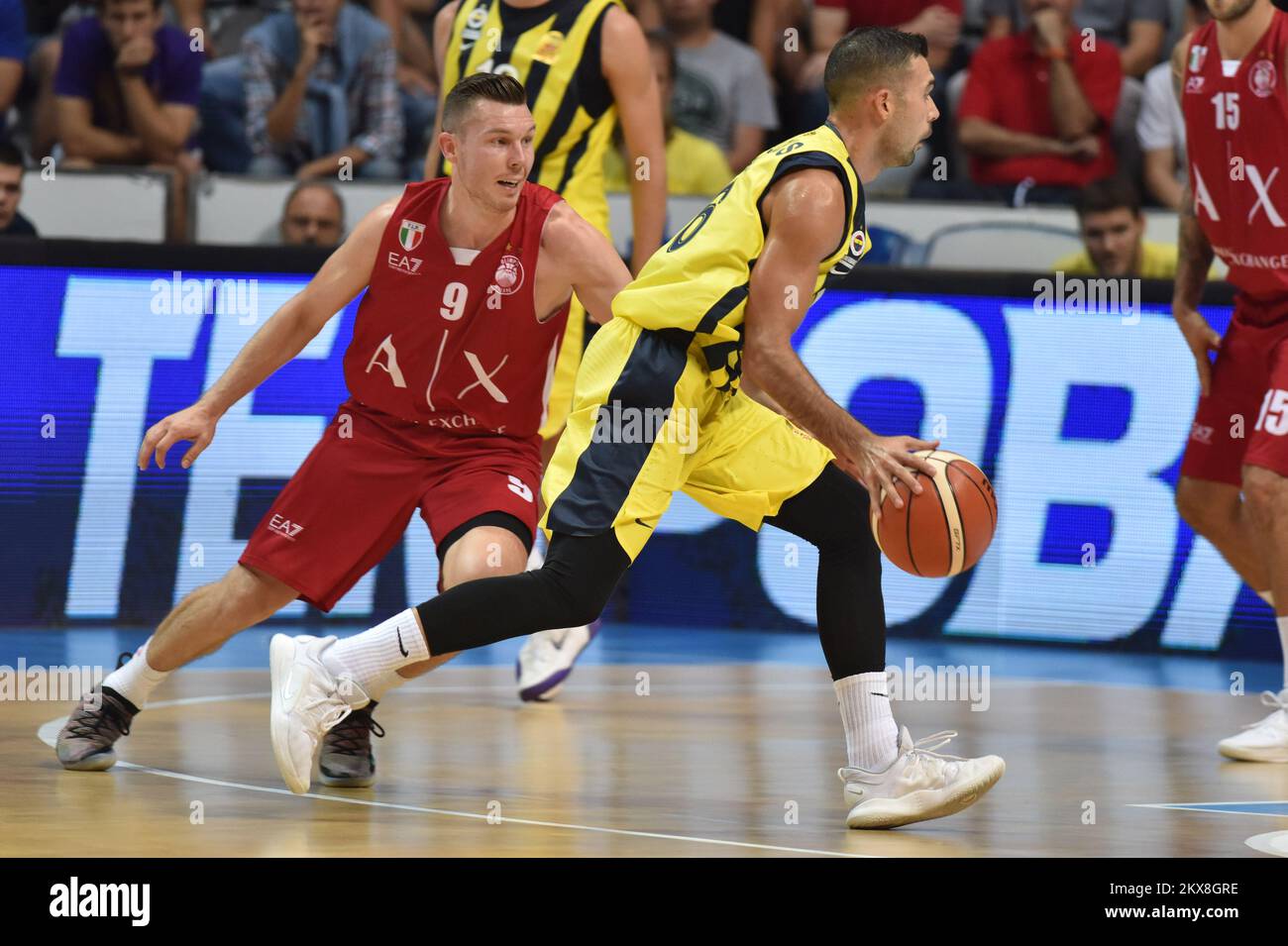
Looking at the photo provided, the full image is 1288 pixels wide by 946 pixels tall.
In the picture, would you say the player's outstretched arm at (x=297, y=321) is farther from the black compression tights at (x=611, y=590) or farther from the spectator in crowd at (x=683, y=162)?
the spectator in crowd at (x=683, y=162)

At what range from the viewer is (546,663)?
680 cm

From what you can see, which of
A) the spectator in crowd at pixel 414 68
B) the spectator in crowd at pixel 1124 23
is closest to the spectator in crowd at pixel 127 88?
the spectator in crowd at pixel 414 68

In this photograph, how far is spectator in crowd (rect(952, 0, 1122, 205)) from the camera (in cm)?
957

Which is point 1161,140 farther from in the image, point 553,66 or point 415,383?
point 415,383

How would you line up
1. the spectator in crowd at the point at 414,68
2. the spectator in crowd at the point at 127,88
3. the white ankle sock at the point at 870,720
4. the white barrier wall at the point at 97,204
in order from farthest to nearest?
the spectator in crowd at the point at 414,68, the spectator in crowd at the point at 127,88, the white barrier wall at the point at 97,204, the white ankle sock at the point at 870,720

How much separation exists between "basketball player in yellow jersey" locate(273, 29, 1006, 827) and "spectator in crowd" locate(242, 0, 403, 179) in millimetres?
4945

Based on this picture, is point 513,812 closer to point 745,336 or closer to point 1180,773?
point 745,336

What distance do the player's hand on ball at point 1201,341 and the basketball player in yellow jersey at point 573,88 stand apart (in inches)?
70.8

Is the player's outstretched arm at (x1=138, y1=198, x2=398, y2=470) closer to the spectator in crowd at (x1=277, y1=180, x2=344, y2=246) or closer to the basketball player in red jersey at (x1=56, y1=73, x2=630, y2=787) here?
the basketball player in red jersey at (x1=56, y1=73, x2=630, y2=787)

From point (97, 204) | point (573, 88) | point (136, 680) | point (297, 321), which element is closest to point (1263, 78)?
point (573, 88)

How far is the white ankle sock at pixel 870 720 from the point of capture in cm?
475

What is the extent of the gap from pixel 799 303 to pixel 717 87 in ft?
17.5

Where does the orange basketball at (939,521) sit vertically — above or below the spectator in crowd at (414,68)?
below
